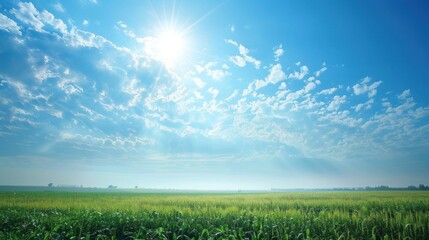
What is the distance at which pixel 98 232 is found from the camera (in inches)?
359

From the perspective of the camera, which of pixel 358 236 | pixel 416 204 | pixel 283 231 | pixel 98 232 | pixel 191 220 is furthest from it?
pixel 416 204

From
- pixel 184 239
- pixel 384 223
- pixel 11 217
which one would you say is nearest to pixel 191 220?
pixel 184 239

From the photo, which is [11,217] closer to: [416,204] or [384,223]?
[384,223]

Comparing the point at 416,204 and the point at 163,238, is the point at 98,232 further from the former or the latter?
the point at 416,204

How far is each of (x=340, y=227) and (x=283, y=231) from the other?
2.10 metres

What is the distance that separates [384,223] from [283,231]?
3.67 m

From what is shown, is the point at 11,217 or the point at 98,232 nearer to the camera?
the point at 98,232

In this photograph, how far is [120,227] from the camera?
9.59 metres

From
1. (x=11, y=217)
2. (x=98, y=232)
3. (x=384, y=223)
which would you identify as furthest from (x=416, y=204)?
(x=11, y=217)

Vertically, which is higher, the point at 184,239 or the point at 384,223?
the point at 384,223

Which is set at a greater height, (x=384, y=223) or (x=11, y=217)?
(x=384, y=223)

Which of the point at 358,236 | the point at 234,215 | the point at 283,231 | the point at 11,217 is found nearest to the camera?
the point at 358,236

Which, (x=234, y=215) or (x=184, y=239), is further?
(x=234, y=215)

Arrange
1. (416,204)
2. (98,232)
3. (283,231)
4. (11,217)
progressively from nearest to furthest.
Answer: (283,231), (98,232), (11,217), (416,204)
